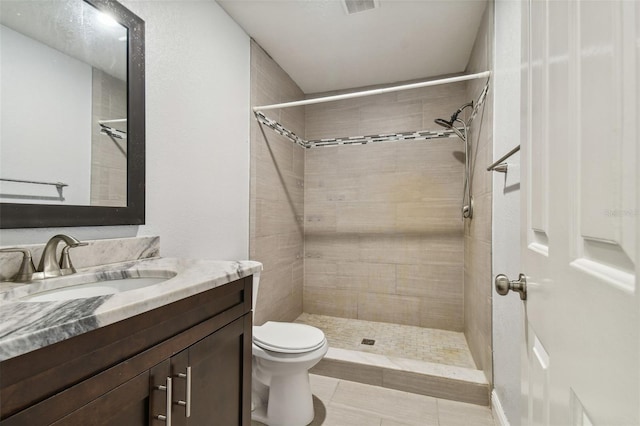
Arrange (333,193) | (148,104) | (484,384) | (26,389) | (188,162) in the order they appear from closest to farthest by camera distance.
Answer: (26,389), (148,104), (188,162), (484,384), (333,193)

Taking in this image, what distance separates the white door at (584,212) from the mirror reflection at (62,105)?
4.74ft

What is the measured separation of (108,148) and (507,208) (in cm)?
184

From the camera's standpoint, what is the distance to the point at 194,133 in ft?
5.34

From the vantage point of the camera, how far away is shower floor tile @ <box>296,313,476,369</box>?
214 centimetres

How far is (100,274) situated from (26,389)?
0.58 metres

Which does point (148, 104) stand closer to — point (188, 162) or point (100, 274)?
point (188, 162)

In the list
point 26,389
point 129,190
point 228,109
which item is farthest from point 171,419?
point 228,109

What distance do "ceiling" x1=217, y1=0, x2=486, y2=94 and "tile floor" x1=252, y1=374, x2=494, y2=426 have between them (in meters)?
2.46

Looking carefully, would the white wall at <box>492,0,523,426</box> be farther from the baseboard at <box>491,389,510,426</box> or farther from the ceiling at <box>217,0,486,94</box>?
the ceiling at <box>217,0,486,94</box>

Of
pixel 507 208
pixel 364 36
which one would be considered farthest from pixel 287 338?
pixel 364 36

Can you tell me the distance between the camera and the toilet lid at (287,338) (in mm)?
1512

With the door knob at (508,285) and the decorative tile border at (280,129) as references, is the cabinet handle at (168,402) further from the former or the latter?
the decorative tile border at (280,129)

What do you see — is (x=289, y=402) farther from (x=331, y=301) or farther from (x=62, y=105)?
(x=62, y=105)

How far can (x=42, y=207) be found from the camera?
0.98 metres
